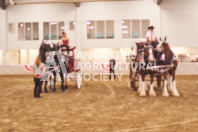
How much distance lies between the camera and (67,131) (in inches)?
200

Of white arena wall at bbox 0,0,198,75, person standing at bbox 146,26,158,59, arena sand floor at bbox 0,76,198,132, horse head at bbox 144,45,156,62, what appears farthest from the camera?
white arena wall at bbox 0,0,198,75

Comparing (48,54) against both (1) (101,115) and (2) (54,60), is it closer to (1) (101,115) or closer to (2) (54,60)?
(2) (54,60)

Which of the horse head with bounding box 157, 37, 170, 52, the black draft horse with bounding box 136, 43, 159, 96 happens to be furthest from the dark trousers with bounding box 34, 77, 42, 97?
the horse head with bounding box 157, 37, 170, 52

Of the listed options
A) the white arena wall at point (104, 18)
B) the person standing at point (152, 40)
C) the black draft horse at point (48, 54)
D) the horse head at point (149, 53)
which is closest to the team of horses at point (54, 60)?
the black draft horse at point (48, 54)

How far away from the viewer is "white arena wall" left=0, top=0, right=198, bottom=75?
26.3 metres

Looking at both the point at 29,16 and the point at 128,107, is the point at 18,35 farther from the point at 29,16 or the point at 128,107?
the point at 128,107

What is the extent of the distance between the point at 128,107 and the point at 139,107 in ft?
1.19

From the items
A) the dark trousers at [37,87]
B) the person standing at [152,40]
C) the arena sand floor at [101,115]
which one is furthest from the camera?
the dark trousers at [37,87]

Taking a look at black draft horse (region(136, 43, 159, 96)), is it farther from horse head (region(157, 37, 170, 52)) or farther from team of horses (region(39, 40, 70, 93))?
team of horses (region(39, 40, 70, 93))

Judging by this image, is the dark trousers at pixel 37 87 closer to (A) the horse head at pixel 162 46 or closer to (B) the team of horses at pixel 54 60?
(B) the team of horses at pixel 54 60

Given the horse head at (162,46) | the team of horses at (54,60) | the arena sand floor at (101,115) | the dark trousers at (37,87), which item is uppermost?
the horse head at (162,46)

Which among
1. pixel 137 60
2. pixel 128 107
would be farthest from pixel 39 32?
pixel 128 107

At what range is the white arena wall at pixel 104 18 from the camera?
26.3 meters

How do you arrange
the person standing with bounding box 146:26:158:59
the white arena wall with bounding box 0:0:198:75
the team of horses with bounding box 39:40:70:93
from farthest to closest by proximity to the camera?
the white arena wall with bounding box 0:0:198:75 → the team of horses with bounding box 39:40:70:93 → the person standing with bounding box 146:26:158:59
